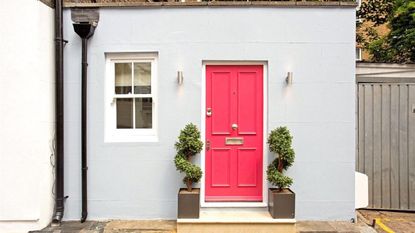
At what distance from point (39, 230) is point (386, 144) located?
5721 mm

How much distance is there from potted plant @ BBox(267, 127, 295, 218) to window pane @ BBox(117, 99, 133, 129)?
88.4 inches

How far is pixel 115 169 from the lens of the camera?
5289 millimetres

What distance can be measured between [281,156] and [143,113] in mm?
2270

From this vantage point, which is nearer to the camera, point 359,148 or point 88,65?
point 88,65

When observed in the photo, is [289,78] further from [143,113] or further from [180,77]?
[143,113]

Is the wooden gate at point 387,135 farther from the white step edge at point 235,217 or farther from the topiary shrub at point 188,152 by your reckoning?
the topiary shrub at point 188,152

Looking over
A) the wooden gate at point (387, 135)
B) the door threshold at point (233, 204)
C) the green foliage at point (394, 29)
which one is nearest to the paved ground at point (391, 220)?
the wooden gate at point (387, 135)

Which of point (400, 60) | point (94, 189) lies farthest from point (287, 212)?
point (400, 60)

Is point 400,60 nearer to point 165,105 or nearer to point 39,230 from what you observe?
point 165,105

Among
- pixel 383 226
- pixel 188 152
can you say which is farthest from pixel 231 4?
pixel 383 226

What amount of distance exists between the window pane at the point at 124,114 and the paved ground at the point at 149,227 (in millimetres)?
1514

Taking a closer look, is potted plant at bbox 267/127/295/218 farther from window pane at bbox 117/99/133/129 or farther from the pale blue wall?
window pane at bbox 117/99/133/129

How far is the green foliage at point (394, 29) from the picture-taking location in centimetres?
888

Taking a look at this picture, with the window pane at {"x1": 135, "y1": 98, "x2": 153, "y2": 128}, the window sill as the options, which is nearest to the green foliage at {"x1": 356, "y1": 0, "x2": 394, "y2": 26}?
the window pane at {"x1": 135, "y1": 98, "x2": 153, "y2": 128}
